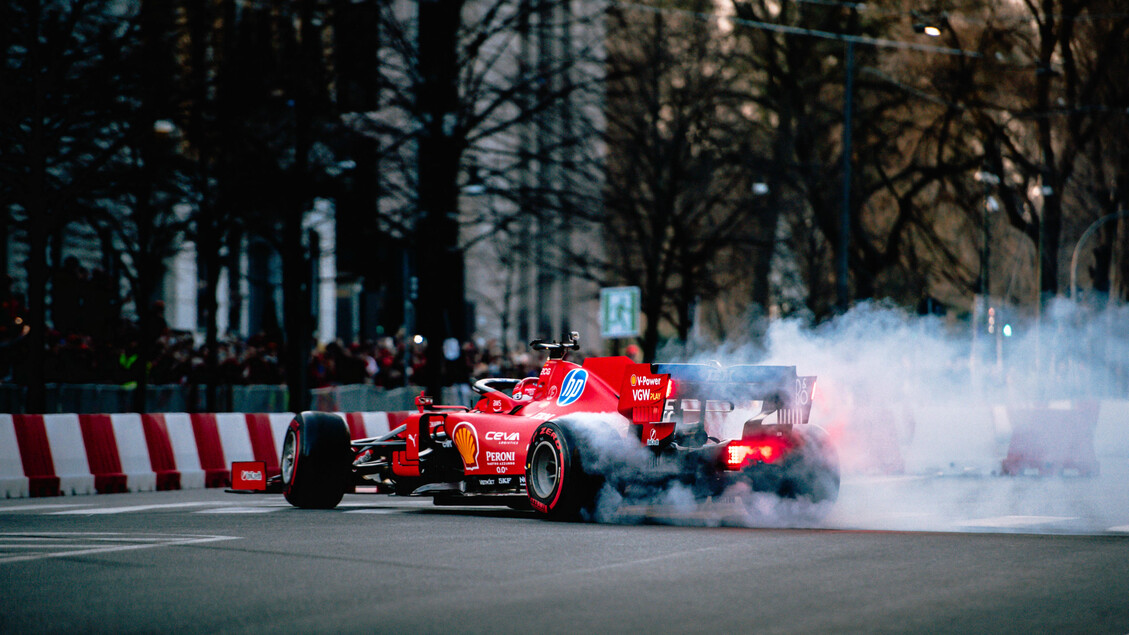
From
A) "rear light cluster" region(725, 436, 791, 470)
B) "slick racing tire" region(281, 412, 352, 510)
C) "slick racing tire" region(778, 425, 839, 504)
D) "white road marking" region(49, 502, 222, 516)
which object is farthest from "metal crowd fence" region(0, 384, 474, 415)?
"rear light cluster" region(725, 436, 791, 470)

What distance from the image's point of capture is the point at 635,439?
1179 cm

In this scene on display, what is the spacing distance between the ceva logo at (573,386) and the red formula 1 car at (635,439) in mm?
11

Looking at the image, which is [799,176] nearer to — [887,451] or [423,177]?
[423,177]

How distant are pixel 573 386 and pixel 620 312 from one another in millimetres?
12659

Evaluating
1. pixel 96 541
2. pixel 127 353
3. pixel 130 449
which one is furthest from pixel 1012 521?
pixel 127 353

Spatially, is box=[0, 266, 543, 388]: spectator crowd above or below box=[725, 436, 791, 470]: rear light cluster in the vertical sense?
above

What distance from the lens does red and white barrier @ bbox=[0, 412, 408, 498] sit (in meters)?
16.1

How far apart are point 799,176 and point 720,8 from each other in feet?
15.4

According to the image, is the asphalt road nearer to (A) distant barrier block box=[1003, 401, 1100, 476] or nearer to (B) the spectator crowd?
(A) distant barrier block box=[1003, 401, 1100, 476]

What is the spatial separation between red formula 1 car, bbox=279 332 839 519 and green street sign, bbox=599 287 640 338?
11843 mm

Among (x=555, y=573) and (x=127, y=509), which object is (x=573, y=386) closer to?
(x=555, y=573)

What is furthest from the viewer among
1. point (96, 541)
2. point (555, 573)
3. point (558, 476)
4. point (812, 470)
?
point (812, 470)

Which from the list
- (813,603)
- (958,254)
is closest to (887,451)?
(813,603)

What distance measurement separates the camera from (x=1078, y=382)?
22609 millimetres
